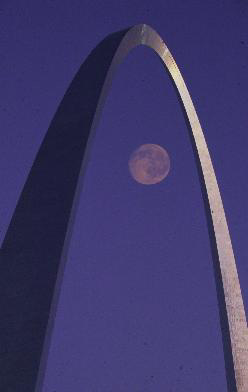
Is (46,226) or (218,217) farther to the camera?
(218,217)

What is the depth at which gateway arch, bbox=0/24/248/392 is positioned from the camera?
31.2 feet

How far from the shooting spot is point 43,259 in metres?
10.6

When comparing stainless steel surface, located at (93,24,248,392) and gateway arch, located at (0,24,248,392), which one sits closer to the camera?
gateway arch, located at (0,24,248,392)

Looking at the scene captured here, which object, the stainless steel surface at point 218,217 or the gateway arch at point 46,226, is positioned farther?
the stainless steel surface at point 218,217

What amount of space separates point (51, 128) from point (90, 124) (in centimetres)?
97

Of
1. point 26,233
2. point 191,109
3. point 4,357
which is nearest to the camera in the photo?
point 4,357

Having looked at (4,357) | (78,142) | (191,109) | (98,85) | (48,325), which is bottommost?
(4,357)

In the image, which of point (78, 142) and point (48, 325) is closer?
point (48, 325)

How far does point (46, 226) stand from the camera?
11094mm

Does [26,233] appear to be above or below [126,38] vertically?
below

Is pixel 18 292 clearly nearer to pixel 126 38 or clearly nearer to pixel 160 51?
pixel 126 38

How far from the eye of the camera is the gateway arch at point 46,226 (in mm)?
9516

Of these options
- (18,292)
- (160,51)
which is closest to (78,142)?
(18,292)

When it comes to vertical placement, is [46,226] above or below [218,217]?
below
